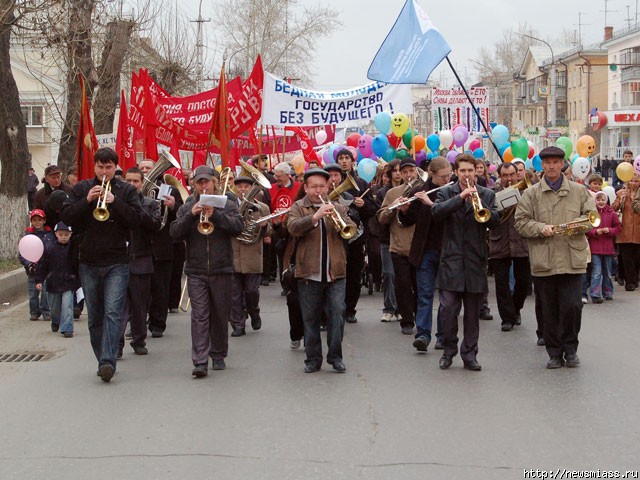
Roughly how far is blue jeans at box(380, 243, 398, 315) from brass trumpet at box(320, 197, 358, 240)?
9.94ft

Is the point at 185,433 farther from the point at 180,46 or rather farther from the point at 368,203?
the point at 180,46

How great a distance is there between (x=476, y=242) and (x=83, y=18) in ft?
43.5

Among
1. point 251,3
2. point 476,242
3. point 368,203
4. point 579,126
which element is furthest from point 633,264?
point 579,126

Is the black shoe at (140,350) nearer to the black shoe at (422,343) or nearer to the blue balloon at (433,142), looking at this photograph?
the black shoe at (422,343)

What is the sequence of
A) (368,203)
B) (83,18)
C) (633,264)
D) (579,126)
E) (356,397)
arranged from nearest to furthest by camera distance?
(356,397), (368,203), (633,264), (83,18), (579,126)

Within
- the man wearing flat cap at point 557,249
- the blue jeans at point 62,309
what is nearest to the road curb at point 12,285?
the blue jeans at point 62,309

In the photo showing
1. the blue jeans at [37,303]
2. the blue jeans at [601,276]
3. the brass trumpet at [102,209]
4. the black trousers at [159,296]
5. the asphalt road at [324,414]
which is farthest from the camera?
the blue jeans at [601,276]

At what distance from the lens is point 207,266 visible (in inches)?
338

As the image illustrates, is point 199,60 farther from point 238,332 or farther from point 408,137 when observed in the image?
point 238,332

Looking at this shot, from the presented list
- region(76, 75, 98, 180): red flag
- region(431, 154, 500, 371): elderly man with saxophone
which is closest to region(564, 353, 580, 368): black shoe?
region(431, 154, 500, 371): elderly man with saxophone

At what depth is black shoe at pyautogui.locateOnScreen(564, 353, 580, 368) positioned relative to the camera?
28.3 feet

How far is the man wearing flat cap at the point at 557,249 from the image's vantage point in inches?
333

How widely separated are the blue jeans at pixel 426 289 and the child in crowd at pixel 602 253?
14.0ft

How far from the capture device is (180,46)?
35.1m
